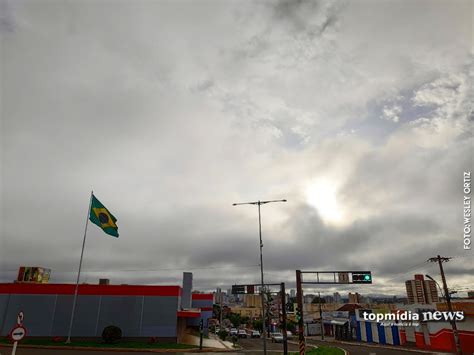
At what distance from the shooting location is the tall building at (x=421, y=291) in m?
104

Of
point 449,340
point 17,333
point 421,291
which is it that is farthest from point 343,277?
point 421,291

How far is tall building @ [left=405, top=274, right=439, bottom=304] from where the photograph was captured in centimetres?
10357

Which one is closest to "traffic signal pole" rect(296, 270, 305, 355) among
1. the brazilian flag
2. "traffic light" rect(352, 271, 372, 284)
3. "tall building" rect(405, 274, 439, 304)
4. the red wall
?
"traffic light" rect(352, 271, 372, 284)

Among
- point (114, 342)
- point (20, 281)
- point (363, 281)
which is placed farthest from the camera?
point (20, 281)

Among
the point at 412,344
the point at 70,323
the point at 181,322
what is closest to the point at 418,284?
the point at 412,344

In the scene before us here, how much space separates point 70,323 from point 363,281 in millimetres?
33524

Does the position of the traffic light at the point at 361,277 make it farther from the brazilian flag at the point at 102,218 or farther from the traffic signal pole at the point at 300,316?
the brazilian flag at the point at 102,218

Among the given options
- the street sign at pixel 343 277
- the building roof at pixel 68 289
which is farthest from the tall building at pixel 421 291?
the building roof at pixel 68 289

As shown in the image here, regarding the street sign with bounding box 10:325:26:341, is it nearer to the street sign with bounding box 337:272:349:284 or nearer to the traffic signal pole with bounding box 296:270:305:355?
the traffic signal pole with bounding box 296:270:305:355

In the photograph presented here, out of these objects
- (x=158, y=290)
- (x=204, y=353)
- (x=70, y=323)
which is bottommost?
(x=204, y=353)

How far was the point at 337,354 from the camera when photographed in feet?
119

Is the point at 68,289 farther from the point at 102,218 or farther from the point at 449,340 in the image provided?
the point at 449,340

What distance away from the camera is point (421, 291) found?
120m

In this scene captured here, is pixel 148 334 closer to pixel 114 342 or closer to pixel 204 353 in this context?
pixel 114 342
